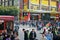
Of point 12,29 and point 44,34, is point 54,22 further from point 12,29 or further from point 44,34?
point 12,29

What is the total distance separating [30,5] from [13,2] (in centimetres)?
37

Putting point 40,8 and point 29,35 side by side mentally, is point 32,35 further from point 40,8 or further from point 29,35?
point 40,8

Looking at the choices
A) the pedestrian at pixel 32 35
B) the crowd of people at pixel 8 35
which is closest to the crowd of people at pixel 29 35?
the pedestrian at pixel 32 35

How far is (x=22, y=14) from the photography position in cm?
583

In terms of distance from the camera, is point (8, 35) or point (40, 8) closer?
point (8, 35)

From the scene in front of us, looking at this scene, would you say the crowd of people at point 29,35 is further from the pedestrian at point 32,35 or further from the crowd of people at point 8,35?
the crowd of people at point 8,35

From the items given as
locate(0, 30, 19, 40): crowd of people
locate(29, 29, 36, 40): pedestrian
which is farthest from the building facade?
locate(0, 30, 19, 40): crowd of people

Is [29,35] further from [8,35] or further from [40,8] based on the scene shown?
[40,8]

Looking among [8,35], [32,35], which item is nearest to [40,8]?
[32,35]

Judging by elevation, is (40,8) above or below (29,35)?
above

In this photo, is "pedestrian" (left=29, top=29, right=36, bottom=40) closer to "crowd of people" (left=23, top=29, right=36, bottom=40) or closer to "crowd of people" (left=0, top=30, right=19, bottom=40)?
"crowd of people" (left=23, top=29, right=36, bottom=40)

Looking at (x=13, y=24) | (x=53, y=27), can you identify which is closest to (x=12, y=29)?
(x=13, y=24)

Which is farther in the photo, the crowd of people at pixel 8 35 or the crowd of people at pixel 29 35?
the crowd of people at pixel 29 35

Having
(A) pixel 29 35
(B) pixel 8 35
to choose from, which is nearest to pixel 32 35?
(A) pixel 29 35
